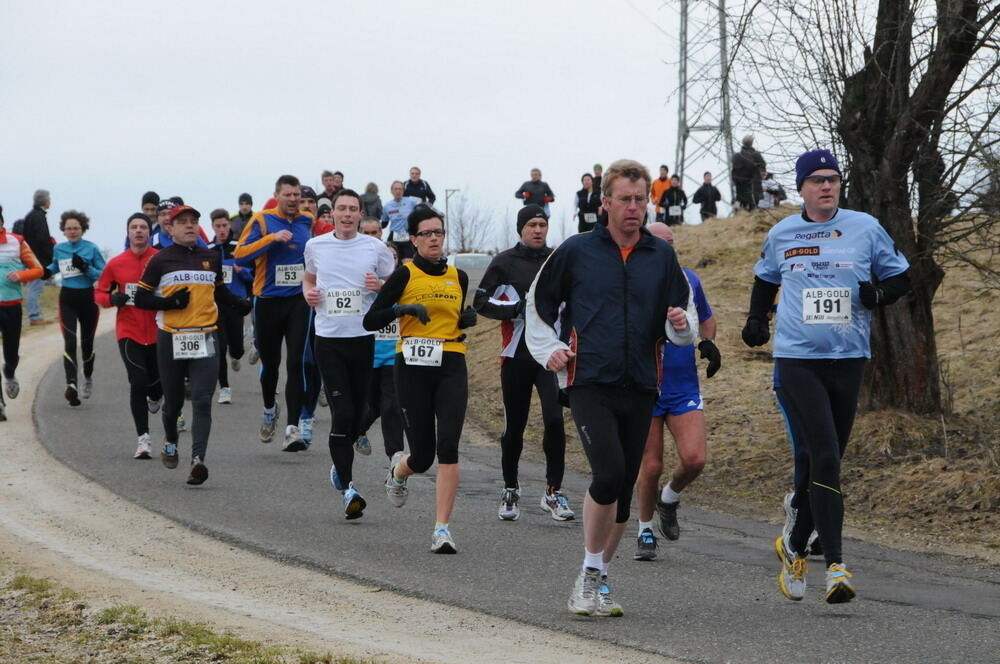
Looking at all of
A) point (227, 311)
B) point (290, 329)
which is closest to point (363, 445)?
point (290, 329)

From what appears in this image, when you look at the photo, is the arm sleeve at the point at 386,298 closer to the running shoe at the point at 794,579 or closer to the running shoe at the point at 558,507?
the running shoe at the point at 558,507

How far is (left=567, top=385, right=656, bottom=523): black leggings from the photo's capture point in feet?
22.0

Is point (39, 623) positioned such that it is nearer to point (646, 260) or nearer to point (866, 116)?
point (646, 260)

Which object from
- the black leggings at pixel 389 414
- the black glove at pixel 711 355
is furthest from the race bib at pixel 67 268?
the black glove at pixel 711 355

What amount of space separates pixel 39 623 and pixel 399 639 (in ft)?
6.19

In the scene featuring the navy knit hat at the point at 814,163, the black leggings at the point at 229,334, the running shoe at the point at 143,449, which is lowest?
the running shoe at the point at 143,449

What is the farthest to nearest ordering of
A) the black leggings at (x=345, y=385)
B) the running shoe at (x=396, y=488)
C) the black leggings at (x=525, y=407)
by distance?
the black leggings at (x=345, y=385) < the black leggings at (x=525, y=407) < the running shoe at (x=396, y=488)

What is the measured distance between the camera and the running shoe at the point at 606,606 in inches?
269

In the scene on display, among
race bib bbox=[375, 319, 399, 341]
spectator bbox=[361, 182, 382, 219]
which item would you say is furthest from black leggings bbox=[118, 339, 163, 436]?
spectator bbox=[361, 182, 382, 219]

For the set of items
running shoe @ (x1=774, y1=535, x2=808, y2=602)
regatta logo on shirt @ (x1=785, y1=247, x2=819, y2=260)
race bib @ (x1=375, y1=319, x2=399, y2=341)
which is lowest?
running shoe @ (x1=774, y1=535, x2=808, y2=602)

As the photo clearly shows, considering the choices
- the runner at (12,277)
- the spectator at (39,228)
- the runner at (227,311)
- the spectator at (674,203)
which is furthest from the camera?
the spectator at (674,203)

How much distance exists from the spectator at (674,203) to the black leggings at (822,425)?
2388 centimetres

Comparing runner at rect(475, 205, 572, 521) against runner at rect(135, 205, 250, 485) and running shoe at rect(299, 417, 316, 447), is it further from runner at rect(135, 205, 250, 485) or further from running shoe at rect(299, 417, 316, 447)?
running shoe at rect(299, 417, 316, 447)

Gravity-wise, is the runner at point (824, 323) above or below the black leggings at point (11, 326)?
above
